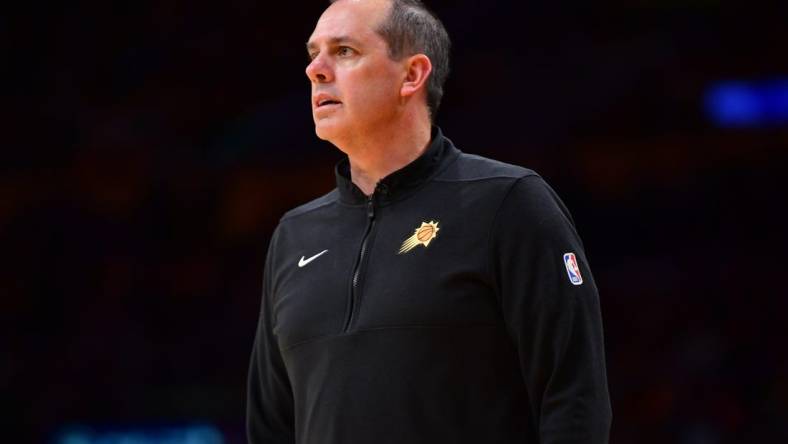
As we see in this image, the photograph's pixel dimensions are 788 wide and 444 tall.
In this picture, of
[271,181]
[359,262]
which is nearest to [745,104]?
[271,181]

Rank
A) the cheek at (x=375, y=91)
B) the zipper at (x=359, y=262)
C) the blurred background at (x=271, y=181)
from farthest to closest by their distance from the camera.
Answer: the blurred background at (x=271, y=181), the cheek at (x=375, y=91), the zipper at (x=359, y=262)

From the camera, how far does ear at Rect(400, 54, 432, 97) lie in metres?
2.91

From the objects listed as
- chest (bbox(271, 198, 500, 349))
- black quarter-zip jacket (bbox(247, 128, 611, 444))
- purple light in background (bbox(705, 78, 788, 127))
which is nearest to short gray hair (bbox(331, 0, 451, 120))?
black quarter-zip jacket (bbox(247, 128, 611, 444))

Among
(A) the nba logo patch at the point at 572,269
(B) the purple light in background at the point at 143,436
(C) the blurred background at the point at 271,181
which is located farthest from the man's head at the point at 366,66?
(B) the purple light in background at the point at 143,436

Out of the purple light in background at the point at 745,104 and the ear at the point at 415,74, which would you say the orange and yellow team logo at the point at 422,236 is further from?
the purple light in background at the point at 745,104

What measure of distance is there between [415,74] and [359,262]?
19.2 inches

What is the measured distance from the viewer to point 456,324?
2.61 m

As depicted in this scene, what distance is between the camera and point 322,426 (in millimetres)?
2750

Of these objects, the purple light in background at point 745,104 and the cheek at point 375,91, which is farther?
the purple light in background at point 745,104

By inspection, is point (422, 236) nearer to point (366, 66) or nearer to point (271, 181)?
point (366, 66)

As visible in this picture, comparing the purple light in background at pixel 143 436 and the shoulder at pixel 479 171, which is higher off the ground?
the shoulder at pixel 479 171

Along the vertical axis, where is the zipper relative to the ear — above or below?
below

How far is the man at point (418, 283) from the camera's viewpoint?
257 cm

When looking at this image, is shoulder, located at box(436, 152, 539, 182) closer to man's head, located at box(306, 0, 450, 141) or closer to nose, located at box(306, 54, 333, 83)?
man's head, located at box(306, 0, 450, 141)
